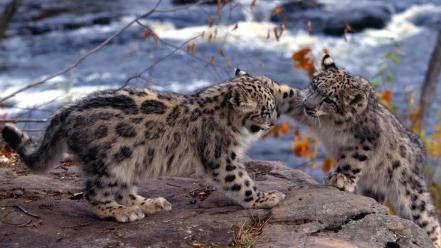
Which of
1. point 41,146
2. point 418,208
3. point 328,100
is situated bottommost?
point 418,208

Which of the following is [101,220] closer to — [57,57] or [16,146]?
[16,146]

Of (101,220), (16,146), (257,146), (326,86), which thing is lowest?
(257,146)

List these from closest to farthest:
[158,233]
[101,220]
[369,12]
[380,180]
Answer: [158,233], [101,220], [380,180], [369,12]

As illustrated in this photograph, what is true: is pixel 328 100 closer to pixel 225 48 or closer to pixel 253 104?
pixel 253 104

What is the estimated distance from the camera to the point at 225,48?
18375mm

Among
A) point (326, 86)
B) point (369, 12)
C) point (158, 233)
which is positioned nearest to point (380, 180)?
point (326, 86)

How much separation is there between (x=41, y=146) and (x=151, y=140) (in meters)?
1.00

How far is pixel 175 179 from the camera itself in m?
8.14

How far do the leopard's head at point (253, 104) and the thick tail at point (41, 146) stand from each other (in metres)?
1.59

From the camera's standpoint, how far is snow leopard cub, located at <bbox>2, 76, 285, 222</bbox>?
6508 mm

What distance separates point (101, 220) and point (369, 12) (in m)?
16.0

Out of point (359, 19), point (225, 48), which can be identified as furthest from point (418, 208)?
point (359, 19)

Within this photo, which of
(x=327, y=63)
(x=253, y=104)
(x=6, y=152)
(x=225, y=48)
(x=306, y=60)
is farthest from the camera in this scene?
(x=225, y=48)


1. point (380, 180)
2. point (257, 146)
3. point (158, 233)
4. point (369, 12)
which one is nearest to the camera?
point (158, 233)
